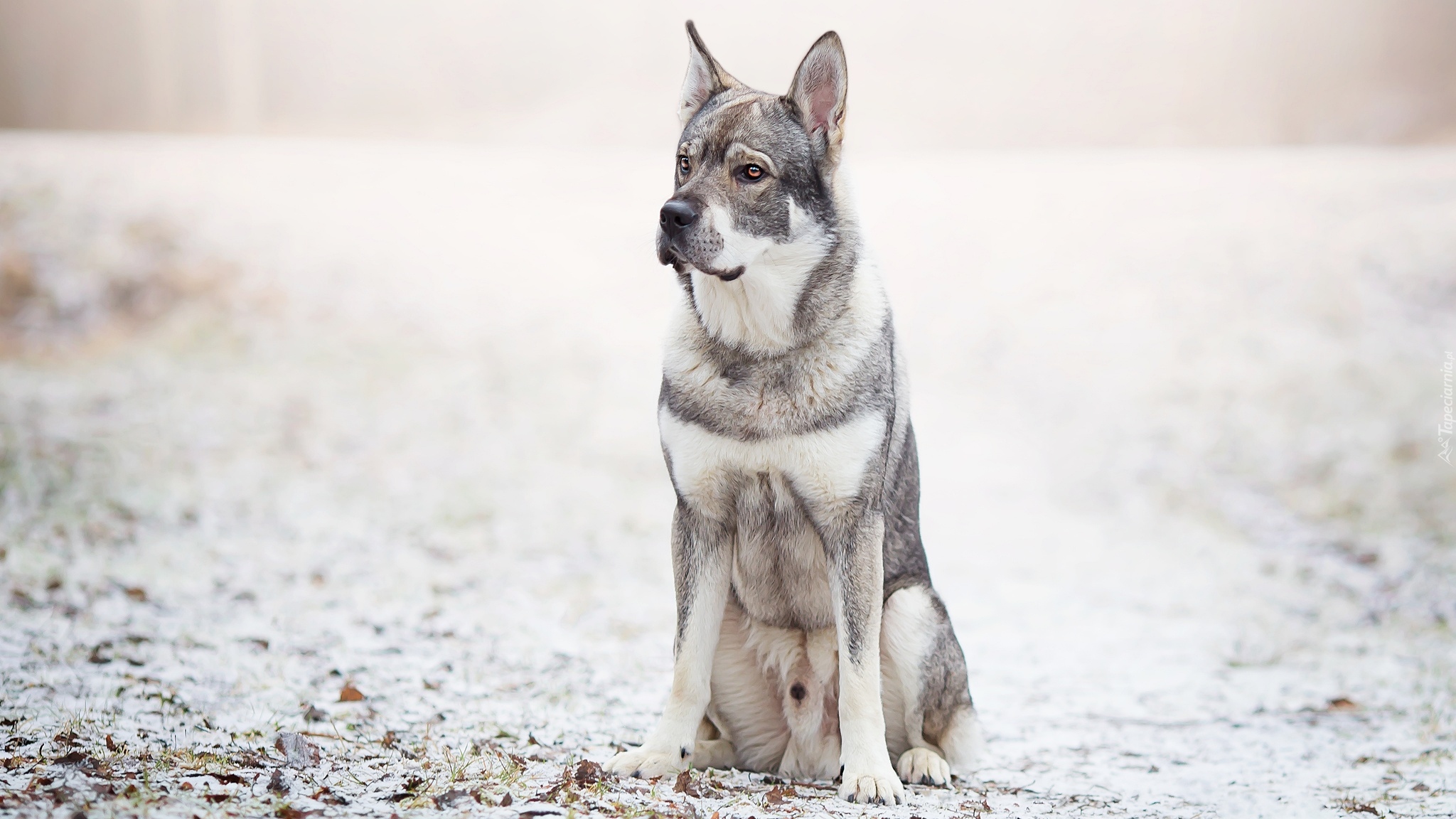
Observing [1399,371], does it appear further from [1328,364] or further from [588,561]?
[588,561]

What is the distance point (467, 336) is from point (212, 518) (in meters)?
4.64

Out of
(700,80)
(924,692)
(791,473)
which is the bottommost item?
(924,692)

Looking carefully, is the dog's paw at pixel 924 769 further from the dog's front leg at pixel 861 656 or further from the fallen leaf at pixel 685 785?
the fallen leaf at pixel 685 785

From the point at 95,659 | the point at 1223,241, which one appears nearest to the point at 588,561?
the point at 95,659

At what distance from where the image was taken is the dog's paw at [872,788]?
3801 mm

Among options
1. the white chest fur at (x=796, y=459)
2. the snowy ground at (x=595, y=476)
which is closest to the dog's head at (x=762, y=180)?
the white chest fur at (x=796, y=459)

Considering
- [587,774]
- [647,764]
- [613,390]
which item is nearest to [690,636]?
[647,764]

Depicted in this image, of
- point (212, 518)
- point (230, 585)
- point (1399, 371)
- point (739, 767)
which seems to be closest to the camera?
point (739, 767)

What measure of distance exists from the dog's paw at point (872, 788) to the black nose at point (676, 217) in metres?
2.05

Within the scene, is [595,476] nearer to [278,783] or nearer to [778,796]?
[778,796]

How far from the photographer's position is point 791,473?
3.83 m

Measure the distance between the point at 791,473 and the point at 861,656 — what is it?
72cm

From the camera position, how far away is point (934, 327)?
1327 centimetres

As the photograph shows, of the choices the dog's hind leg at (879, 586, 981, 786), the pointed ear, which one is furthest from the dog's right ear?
the dog's hind leg at (879, 586, 981, 786)
